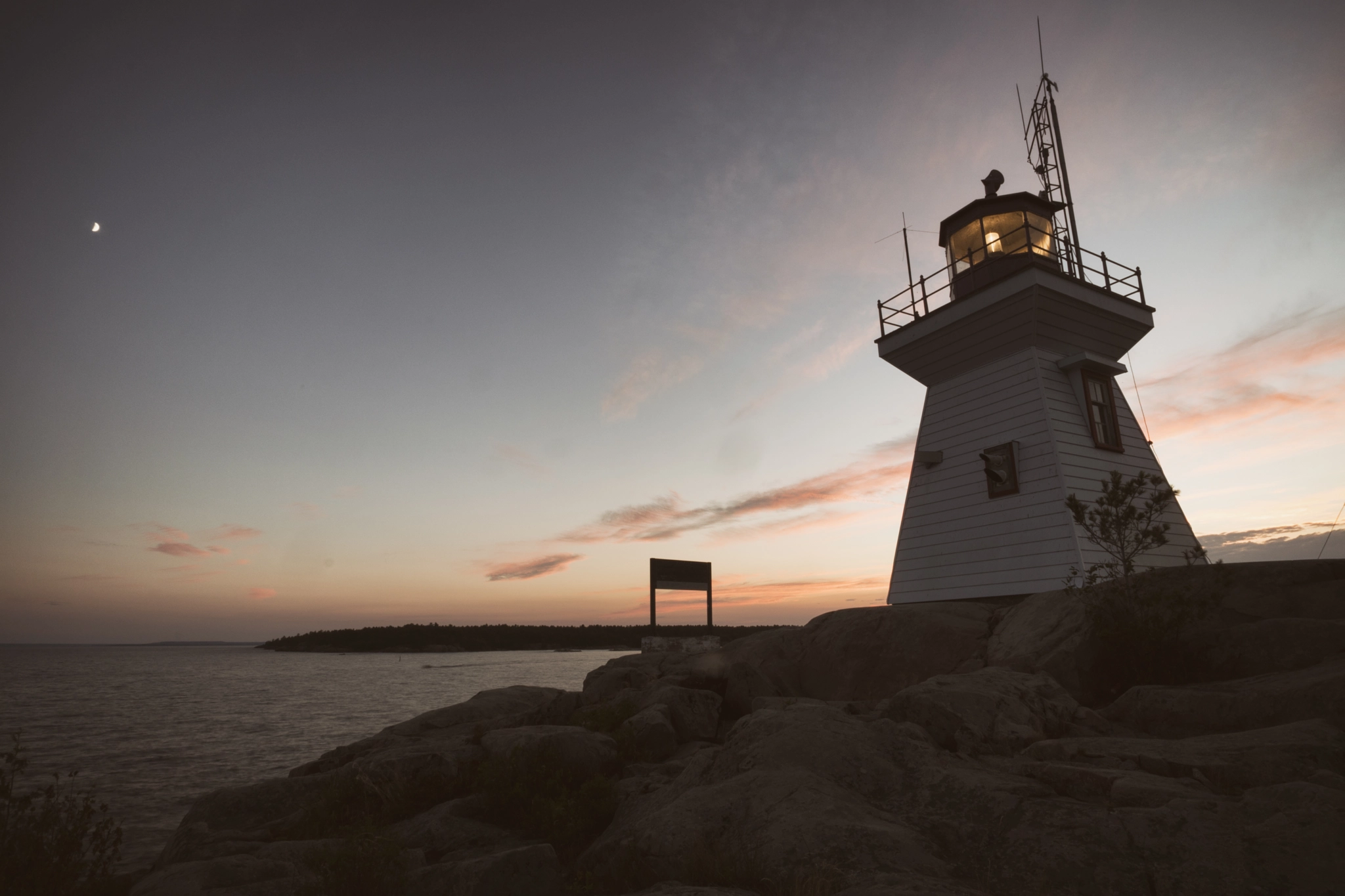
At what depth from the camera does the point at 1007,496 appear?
14711mm

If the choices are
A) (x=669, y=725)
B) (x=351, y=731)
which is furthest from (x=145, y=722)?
(x=669, y=725)

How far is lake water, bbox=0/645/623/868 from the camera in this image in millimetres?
15750

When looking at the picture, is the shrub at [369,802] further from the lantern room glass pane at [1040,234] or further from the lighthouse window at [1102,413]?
the lantern room glass pane at [1040,234]

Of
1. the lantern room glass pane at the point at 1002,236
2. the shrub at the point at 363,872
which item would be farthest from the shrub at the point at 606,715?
the lantern room glass pane at the point at 1002,236

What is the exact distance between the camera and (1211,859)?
158 inches

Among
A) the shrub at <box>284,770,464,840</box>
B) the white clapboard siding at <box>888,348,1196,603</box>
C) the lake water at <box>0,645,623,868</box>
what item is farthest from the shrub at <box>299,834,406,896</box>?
the white clapboard siding at <box>888,348,1196,603</box>

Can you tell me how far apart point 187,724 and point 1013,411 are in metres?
33.4

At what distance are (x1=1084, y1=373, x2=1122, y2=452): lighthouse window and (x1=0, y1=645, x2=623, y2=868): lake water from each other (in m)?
19.4

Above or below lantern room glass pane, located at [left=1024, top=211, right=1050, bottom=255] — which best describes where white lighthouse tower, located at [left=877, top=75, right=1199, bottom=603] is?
below

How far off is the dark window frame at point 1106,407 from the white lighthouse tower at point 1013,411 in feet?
0.11

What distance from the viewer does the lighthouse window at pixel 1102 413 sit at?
15039 millimetres

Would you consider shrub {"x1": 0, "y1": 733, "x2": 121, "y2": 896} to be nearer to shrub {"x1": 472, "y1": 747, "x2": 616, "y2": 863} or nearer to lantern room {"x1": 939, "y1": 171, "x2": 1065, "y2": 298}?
shrub {"x1": 472, "y1": 747, "x2": 616, "y2": 863}

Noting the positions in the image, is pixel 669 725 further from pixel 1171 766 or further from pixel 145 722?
pixel 145 722

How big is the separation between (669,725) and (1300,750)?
6.38 m
